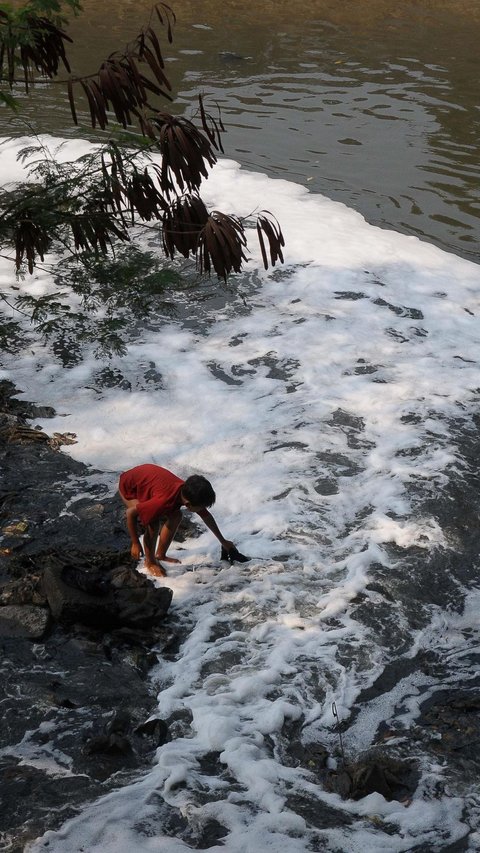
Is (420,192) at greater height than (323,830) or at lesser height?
greater

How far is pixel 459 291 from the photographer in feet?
34.7

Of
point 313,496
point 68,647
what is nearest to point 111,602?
point 68,647

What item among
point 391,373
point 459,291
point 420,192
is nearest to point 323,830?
point 391,373

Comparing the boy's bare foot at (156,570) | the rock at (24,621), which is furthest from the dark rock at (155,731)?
the boy's bare foot at (156,570)

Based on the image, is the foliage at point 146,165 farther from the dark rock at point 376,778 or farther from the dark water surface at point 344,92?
the dark water surface at point 344,92

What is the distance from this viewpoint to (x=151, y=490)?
235 inches

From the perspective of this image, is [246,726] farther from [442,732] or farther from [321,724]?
[442,732]

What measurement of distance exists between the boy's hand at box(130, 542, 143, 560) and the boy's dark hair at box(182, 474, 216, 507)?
25.4 inches

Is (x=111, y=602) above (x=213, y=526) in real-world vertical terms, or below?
below

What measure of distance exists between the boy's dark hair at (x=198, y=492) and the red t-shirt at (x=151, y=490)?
16 centimetres

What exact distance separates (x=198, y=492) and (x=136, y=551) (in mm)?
810

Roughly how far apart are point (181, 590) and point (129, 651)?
0.73m

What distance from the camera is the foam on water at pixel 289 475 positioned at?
446cm

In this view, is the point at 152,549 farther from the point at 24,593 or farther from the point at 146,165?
the point at 146,165
